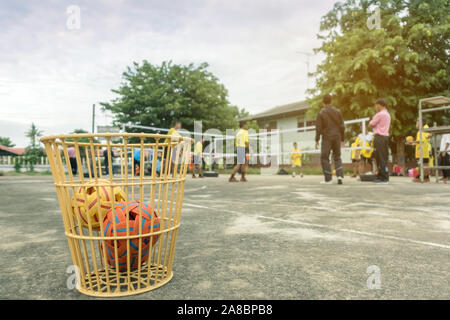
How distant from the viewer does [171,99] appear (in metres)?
25.0

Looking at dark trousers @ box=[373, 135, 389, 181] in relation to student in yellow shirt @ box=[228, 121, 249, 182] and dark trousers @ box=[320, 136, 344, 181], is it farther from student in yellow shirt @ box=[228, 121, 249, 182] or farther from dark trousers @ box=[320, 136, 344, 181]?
student in yellow shirt @ box=[228, 121, 249, 182]

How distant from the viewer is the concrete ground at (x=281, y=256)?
152cm

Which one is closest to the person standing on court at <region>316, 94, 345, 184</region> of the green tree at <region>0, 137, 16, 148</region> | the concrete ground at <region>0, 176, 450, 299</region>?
the concrete ground at <region>0, 176, 450, 299</region>

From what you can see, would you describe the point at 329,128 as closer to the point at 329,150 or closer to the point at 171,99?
the point at 329,150

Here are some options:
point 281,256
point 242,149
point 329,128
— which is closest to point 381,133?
point 329,128

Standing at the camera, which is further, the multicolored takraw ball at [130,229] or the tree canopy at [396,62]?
the tree canopy at [396,62]

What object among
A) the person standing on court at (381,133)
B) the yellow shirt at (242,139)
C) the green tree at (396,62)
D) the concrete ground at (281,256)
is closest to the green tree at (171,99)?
the green tree at (396,62)

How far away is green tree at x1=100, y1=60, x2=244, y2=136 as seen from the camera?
25.0 meters

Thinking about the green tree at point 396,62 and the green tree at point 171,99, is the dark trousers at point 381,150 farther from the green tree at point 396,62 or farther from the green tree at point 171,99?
the green tree at point 171,99

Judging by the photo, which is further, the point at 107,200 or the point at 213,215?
the point at 213,215

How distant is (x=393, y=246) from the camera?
226cm

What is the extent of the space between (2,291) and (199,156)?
36.9ft
